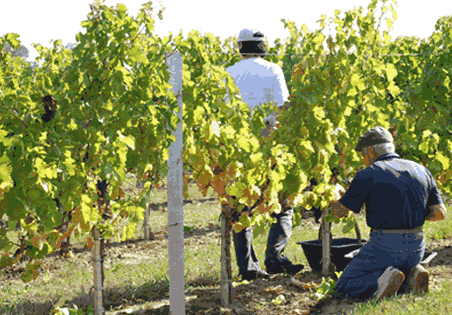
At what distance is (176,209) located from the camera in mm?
3311

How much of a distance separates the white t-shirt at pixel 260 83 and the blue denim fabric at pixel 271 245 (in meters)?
1.28

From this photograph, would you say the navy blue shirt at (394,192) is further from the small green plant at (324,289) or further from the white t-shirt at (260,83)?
the white t-shirt at (260,83)

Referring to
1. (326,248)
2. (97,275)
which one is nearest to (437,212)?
(326,248)

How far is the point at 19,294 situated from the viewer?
195 inches

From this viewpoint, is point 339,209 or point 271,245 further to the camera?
point 271,245

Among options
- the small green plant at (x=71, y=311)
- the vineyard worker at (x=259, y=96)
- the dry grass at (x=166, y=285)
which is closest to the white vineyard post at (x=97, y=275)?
the small green plant at (x=71, y=311)

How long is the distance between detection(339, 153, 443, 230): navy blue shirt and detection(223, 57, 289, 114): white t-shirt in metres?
1.17

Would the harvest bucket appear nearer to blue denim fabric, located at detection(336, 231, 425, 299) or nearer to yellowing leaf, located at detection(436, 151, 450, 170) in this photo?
blue denim fabric, located at detection(336, 231, 425, 299)

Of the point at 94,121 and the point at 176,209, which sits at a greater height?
the point at 94,121

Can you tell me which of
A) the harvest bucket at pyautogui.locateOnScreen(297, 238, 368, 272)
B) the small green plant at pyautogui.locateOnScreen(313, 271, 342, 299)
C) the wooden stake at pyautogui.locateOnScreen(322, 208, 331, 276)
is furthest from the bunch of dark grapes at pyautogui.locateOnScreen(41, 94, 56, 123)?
the harvest bucket at pyautogui.locateOnScreen(297, 238, 368, 272)

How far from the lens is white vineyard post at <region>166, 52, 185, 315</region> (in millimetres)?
3318

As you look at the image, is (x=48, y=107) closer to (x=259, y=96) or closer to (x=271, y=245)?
(x=259, y=96)

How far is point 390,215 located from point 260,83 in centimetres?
175

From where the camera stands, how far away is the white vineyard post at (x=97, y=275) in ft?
12.0
